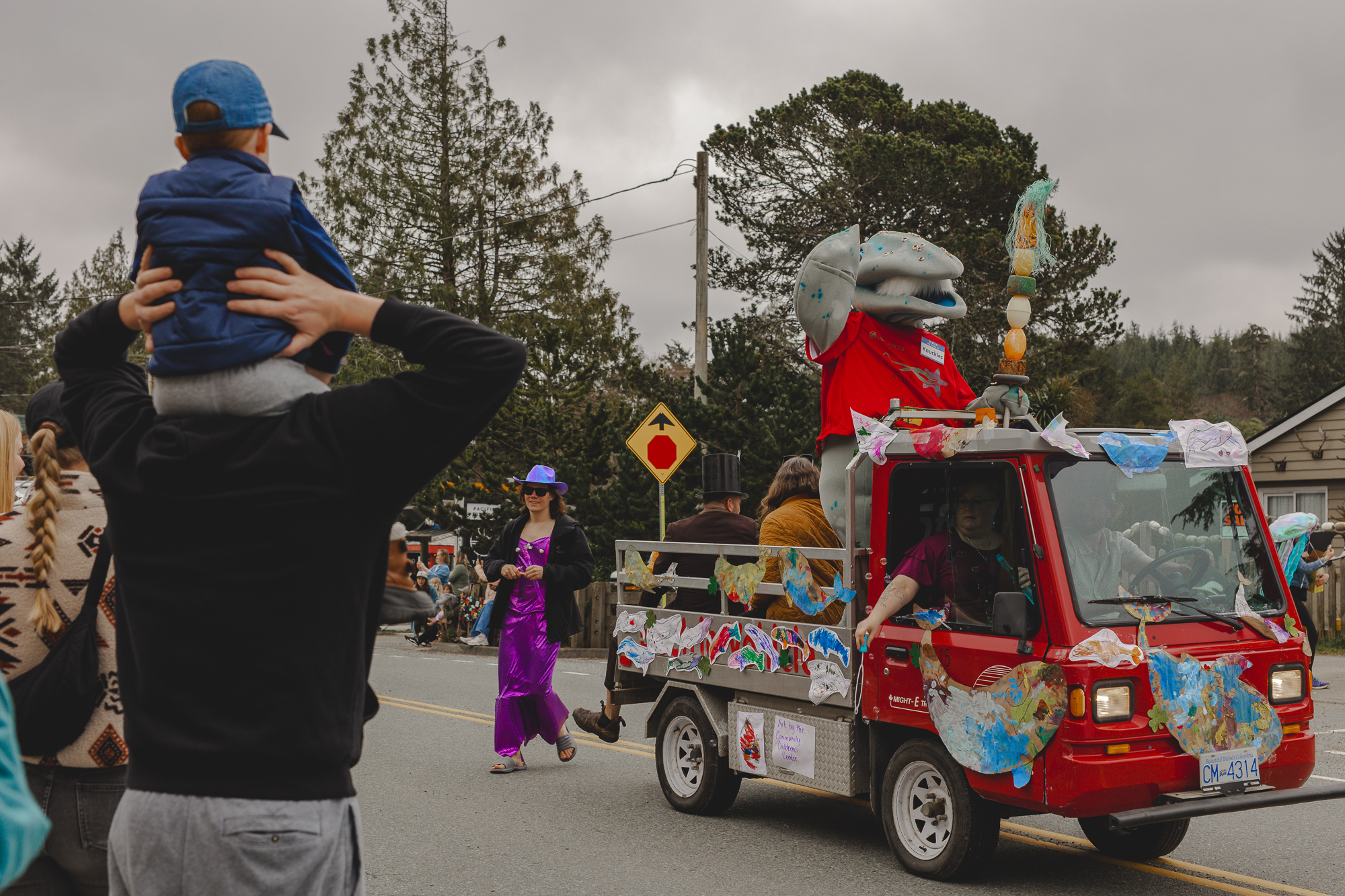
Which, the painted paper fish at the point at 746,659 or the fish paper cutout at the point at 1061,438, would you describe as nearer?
the fish paper cutout at the point at 1061,438

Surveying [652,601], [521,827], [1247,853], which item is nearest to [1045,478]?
[1247,853]

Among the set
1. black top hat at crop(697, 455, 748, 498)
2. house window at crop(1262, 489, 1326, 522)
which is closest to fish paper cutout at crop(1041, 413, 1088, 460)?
black top hat at crop(697, 455, 748, 498)

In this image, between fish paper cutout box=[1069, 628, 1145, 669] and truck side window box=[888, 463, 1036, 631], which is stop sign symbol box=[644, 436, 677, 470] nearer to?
truck side window box=[888, 463, 1036, 631]

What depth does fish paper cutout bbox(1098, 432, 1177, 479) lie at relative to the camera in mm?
5449

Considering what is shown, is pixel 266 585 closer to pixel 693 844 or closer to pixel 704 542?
pixel 693 844

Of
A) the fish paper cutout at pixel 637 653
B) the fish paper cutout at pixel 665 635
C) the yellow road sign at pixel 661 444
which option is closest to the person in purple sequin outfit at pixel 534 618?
the fish paper cutout at pixel 637 653

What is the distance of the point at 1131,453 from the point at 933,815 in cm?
197

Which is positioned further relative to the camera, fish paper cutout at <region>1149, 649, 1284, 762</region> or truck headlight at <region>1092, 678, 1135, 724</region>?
fish paper cutout at <region>1149, 649, 1284, 762</region>

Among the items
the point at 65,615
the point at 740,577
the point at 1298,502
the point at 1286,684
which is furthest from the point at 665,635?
the point at 1298,502

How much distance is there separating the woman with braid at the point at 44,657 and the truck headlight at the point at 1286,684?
16.0 ft

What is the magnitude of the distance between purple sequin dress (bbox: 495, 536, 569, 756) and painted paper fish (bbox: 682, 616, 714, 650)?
1781mm

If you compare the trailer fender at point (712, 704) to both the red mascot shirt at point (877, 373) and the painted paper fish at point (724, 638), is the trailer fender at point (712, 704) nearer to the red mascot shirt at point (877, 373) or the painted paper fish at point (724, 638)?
the painted paper fish at point (724, 638)

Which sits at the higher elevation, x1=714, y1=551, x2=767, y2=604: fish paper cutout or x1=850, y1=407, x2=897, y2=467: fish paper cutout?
x1=850, y1=407, x2=897, y2=467: fish paper cutout

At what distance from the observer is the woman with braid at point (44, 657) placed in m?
2.86
